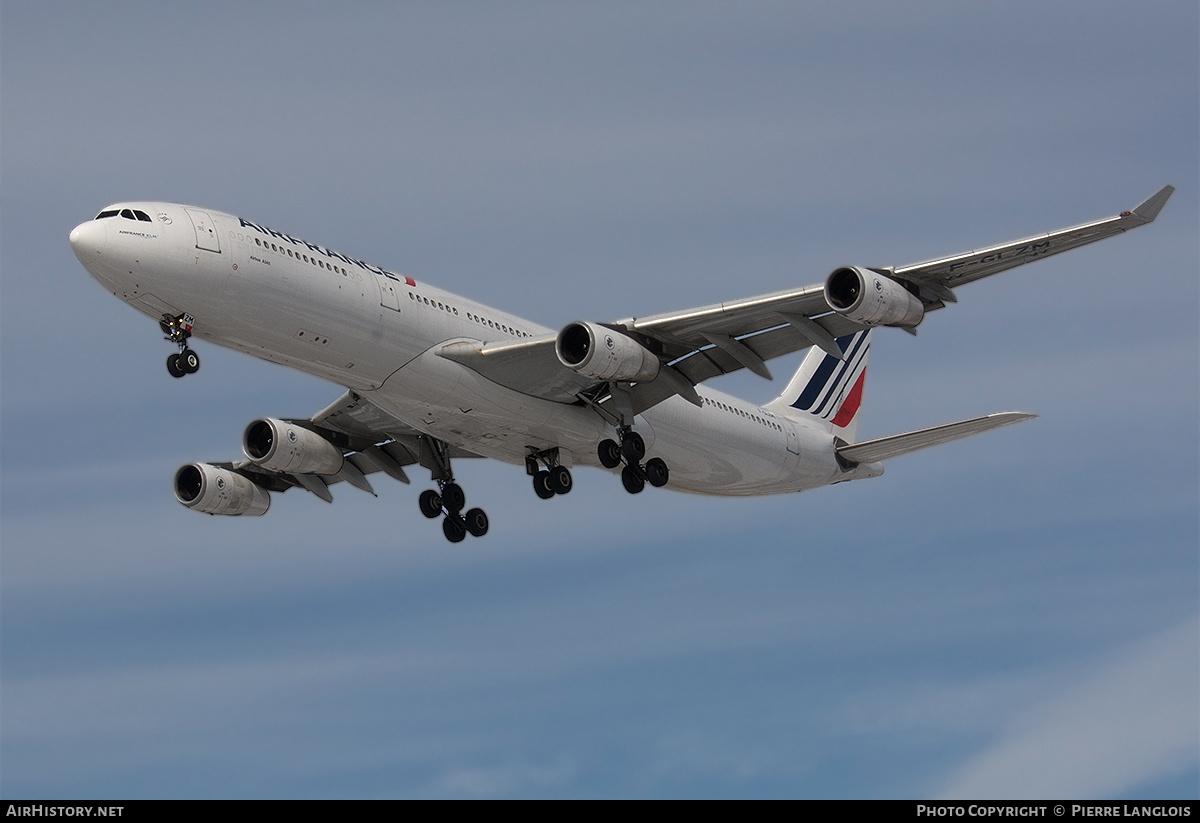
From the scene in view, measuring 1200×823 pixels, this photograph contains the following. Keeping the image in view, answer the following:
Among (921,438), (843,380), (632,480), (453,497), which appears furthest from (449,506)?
(843,380)

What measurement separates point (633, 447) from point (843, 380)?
51.9 feet

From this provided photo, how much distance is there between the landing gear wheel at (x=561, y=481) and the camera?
4334 cm

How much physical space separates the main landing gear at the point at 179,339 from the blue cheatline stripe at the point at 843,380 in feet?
81.0

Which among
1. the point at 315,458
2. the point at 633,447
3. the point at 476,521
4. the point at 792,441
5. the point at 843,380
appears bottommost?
the point at 633,447

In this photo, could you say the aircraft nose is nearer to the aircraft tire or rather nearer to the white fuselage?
the white fuselage

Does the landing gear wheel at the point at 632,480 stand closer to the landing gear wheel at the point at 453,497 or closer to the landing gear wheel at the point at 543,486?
the landing gear wheel at the point at 543,486

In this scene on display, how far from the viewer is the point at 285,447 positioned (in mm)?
44156

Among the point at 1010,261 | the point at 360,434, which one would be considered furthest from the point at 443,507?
the point at 1010,261

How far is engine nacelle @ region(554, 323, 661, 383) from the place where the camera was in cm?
3869

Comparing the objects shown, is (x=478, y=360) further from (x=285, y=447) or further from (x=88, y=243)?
(x=88, y=243)

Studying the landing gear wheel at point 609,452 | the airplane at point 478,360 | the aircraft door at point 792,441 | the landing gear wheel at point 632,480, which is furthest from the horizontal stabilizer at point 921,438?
the landing gear wheel at point 609,452

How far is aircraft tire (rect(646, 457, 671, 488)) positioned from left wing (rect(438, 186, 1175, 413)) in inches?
83.3

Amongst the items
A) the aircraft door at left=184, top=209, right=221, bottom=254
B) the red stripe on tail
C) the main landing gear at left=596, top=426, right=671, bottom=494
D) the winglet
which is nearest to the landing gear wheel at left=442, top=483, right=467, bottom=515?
the main landing gear at left=596, top=426, right=671, bottom=494
